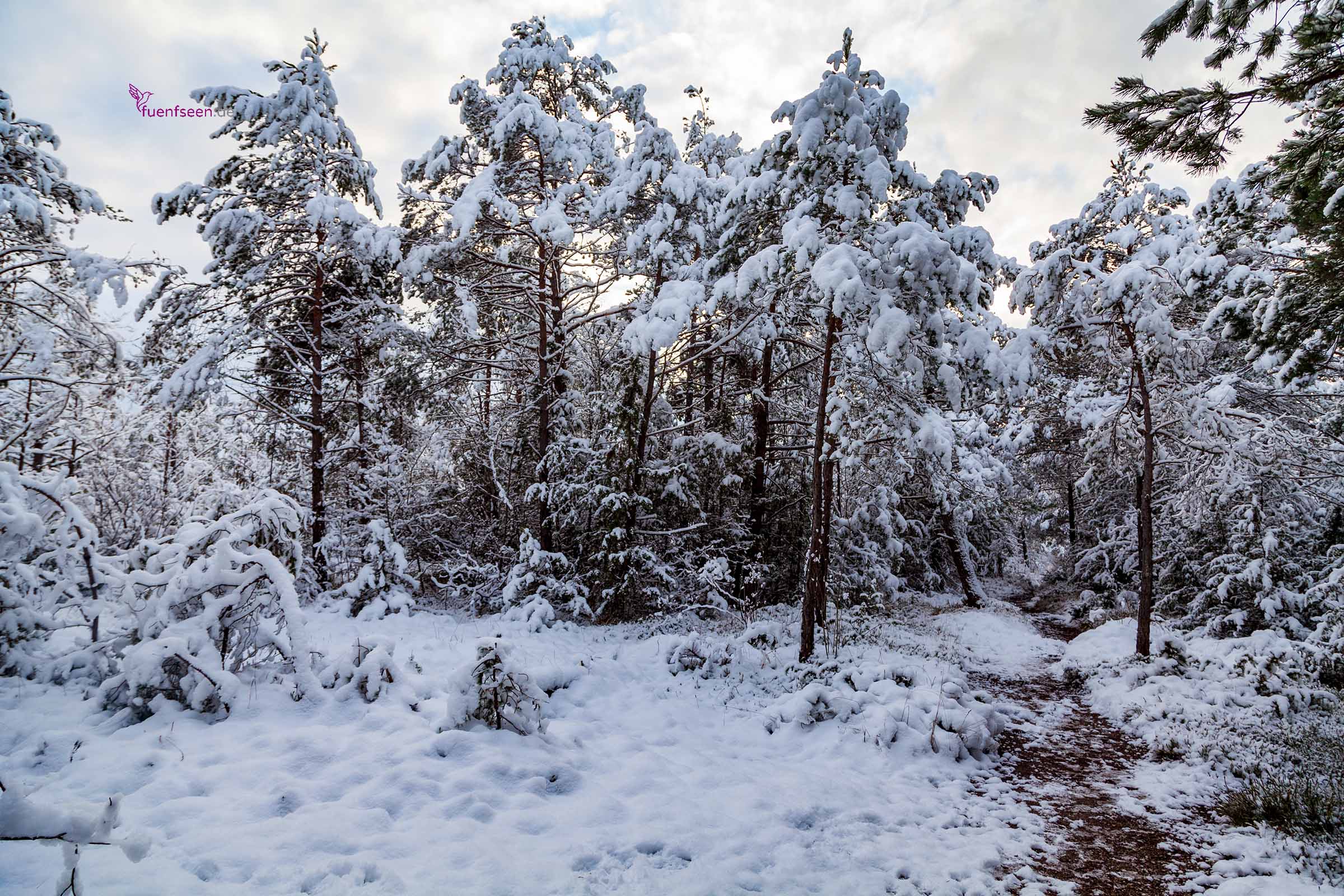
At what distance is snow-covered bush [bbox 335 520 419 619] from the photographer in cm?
1094

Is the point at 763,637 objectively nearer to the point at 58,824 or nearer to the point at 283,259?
the point at 58,824

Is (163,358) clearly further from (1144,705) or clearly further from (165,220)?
(1144,705)

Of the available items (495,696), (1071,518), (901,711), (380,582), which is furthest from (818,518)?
(1071,518)

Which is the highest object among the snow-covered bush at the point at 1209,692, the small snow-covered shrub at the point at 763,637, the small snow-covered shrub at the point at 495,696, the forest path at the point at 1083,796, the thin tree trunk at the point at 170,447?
the thin tree trunk at the point at 170,447

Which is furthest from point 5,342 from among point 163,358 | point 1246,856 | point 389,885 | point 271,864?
point 1246,856

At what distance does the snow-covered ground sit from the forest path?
28 centimetres

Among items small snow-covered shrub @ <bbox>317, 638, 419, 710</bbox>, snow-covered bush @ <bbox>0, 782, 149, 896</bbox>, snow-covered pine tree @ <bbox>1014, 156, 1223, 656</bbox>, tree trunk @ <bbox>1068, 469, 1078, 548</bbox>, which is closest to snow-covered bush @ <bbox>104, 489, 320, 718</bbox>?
small snow-covered shrub @ <bbox>317, 638, 419, 710</bbox>

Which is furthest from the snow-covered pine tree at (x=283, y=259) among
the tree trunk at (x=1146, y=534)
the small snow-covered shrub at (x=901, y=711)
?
the tree trunk at (x=1146, y=534)

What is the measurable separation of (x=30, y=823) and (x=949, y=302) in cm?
918

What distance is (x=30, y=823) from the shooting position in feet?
6.52

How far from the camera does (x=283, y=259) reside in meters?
11.6

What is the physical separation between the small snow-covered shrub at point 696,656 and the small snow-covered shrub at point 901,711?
3.88 ft

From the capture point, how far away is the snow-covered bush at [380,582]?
10938 mm

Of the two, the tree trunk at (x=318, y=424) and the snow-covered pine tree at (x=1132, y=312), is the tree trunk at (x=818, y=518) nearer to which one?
the snow-covered pine tree at (x=1132, y=312)
